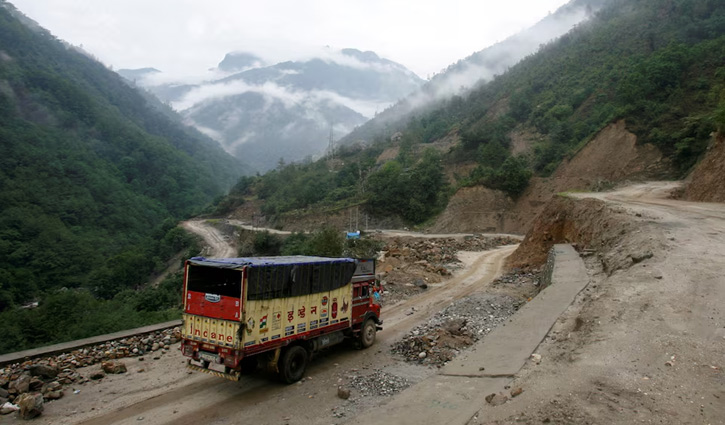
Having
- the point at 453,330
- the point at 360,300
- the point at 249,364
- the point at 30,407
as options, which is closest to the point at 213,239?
the point at 360,300

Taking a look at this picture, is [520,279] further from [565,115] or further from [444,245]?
[565,115]

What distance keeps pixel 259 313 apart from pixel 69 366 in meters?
5.97

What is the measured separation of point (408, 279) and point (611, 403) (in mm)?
16342

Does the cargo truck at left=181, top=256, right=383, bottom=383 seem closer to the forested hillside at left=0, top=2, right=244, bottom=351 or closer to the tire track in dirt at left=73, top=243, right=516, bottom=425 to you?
the tire track in dirt at left=73, top=243, right=516, bottom=425

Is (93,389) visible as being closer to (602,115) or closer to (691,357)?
(691,357)

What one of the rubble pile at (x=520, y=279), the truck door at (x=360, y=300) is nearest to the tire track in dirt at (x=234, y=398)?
the truck door at (x=360, y=300)

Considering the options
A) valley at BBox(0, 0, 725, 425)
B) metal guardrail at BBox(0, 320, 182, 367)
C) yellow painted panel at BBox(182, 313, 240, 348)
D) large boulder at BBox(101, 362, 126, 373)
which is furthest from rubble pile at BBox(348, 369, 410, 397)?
metal guardrail at BBox(0, 320, 182, 367)

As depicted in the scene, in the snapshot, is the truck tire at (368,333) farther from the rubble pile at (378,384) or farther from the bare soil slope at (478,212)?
the bare soil slope at (478,212)

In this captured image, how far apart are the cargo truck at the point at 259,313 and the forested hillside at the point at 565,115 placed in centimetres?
2764

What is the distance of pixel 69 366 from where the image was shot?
10.2m

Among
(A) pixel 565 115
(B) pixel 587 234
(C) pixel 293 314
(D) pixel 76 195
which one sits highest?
(A) pixel 565 115

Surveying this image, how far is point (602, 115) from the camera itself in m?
50.7

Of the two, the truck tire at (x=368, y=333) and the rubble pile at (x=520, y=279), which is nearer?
the truck tire at (x=368, y=333)

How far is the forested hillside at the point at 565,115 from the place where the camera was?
40.7 m
